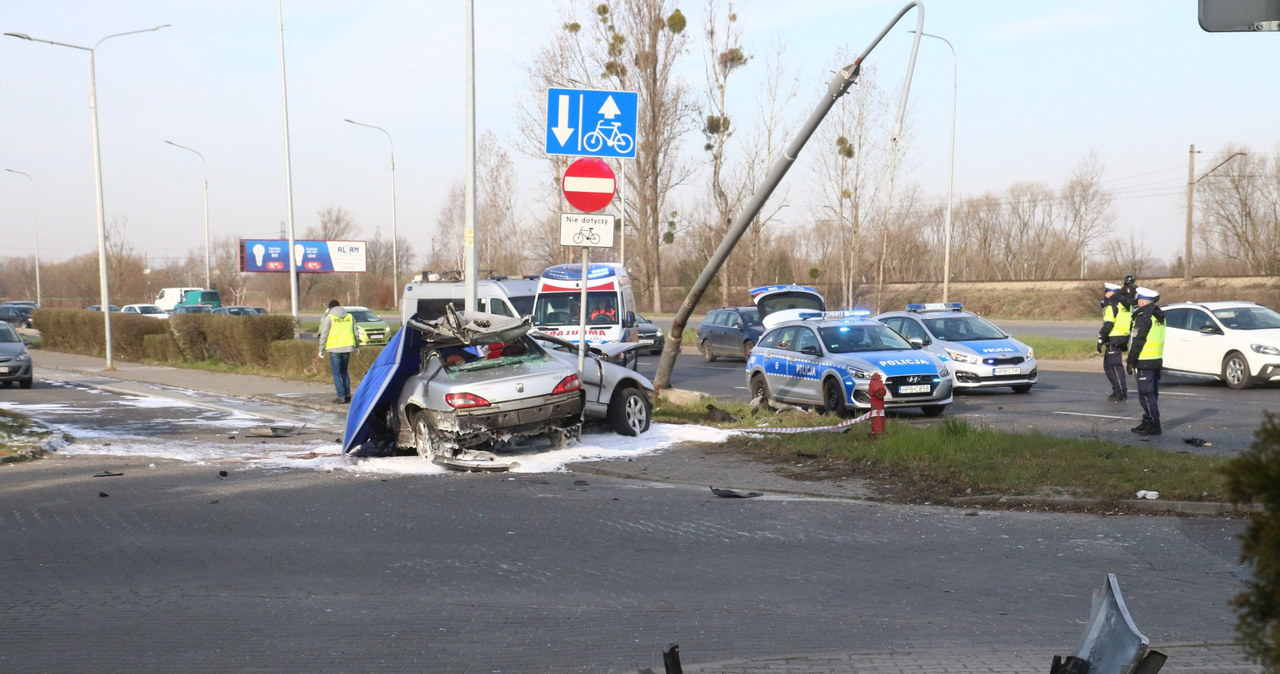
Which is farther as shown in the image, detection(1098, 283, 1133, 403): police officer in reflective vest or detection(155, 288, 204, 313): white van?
detection(155, 288, 204, 313): white van

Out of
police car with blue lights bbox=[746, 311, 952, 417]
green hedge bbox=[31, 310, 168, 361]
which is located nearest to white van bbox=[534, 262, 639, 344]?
police car with blue lights bbox=[746, 311, 952, 417]

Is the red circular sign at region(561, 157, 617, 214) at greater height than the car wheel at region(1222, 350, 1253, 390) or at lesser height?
greater

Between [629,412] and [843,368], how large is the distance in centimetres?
384

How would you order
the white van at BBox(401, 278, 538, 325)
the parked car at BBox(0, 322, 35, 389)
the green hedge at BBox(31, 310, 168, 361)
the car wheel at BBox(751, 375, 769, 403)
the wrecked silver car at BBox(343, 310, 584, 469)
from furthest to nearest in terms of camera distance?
the green hedge at BBox(31, 310, 168, 361) < the parked car at BBox(0, 322, 35, 389) < the white van at BBox(401, 278, 538, 325) < the car wheel at BBox(751, 375, 769, 403) < the wrecked silver car at BBox(343, 310, 584, 469)

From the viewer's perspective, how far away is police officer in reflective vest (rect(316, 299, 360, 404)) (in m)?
19.6

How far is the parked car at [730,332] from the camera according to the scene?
30.6 m

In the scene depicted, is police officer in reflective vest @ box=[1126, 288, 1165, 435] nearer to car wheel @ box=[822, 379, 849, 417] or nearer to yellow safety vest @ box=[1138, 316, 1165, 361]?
yellow safety vest @ box=[1138, 316, 1165, 361]

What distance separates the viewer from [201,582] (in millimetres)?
6836

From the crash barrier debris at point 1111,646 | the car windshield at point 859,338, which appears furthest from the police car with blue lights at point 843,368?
the crash barrier debris at point 1111,646

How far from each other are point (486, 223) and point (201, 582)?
53222mm

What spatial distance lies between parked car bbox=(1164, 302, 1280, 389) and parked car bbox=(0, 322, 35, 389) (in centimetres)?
2449

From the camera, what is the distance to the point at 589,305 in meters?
22.8

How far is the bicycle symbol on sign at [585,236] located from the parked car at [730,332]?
17.5 meters

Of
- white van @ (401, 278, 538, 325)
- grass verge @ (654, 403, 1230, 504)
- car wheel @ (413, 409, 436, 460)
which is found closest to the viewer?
grass verge @ (654, 403, 1230, 504)
